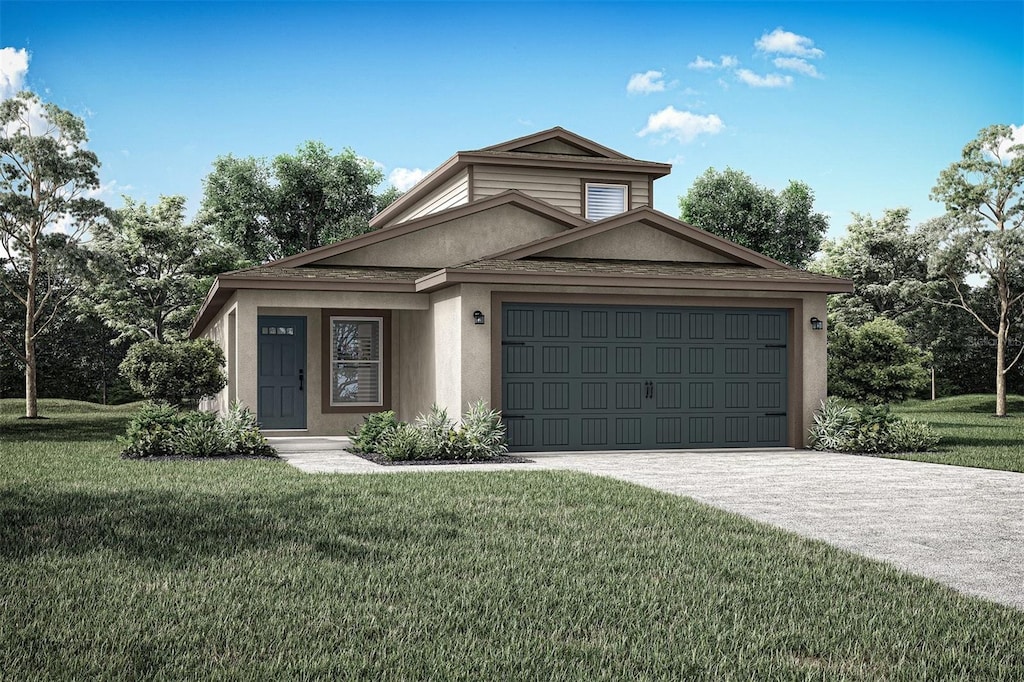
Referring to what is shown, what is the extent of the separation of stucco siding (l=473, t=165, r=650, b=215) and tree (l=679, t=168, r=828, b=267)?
2154 centimetres

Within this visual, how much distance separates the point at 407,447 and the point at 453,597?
8.43 meters

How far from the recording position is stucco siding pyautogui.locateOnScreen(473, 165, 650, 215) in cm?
2159

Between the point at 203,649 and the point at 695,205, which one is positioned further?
the point at 695,205

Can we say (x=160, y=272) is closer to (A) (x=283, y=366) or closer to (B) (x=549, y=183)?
(A) (x=283, y=366)

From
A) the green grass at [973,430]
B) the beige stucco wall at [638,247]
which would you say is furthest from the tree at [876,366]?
the beige stucco wall at [638,247]

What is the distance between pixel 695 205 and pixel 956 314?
11793 mm

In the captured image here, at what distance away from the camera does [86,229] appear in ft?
87.8

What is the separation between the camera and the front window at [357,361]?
20.6 meters

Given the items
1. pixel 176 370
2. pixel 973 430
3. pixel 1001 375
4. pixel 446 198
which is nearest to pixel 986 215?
pixel 1001 375

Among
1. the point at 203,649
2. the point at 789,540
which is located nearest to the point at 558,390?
the point at 789,540

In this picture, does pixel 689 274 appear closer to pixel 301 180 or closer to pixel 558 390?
pixel 558 390

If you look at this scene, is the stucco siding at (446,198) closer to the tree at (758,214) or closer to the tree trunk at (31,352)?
the tree trunk at (31,352)

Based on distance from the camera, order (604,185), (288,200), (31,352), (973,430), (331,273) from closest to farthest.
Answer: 1. (331,273)
2. (604,185)
3. (973,430)
4. (31,352)
5. (288,200)

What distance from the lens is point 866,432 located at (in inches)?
667
